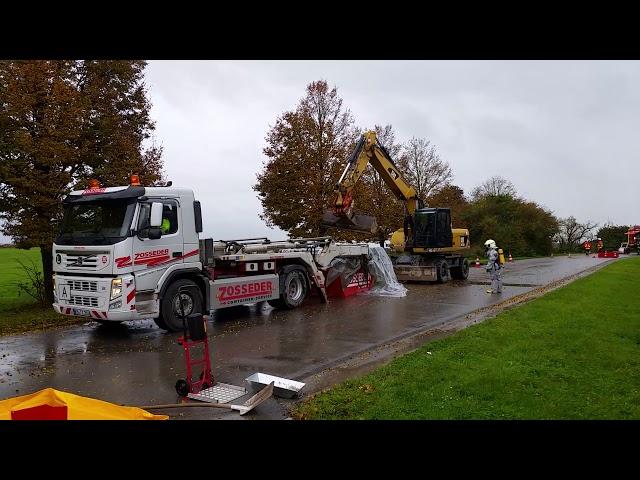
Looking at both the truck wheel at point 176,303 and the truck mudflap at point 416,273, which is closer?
the truck wheel at point 176,303

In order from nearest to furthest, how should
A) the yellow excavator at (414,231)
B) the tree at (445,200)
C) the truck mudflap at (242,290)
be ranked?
the truck mudflap at (242,290) → the yellow excavator at (414,231) → the tree at (445,200)

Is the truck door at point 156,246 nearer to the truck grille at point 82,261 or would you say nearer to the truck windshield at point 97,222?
the truck windshield at point 97,222

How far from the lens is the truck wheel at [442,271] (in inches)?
797

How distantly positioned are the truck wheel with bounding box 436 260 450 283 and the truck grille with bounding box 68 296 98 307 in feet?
44.7

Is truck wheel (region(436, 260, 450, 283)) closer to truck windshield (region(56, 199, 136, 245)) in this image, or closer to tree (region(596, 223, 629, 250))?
truck windshield (region(56, 199, 136, 245))

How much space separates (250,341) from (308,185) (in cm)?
1162

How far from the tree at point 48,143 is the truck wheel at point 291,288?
5.16 metres

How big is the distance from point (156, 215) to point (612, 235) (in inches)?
2445

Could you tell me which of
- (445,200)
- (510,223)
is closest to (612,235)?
(510,223)

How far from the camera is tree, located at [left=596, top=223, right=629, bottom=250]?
58469 mm

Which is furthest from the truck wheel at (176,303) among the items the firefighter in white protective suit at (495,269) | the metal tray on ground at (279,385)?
the firefighter in white protective suit at (495,269)

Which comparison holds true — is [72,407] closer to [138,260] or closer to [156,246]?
[138,260]
